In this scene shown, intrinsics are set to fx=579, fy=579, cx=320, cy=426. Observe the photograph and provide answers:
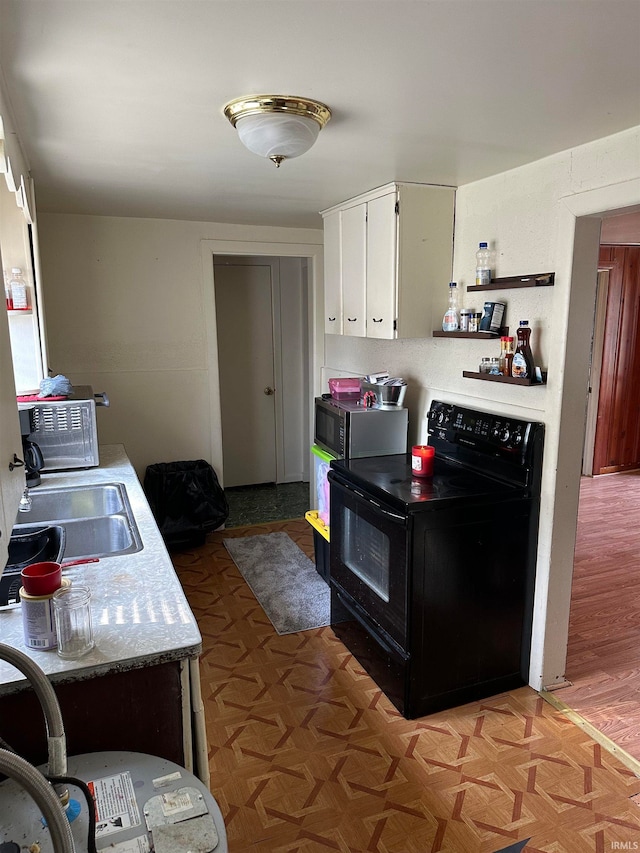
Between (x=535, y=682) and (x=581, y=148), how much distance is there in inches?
83.6

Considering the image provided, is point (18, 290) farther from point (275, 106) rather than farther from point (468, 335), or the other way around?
point (468, 335)

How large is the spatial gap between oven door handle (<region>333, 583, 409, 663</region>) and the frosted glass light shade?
6.06 ft

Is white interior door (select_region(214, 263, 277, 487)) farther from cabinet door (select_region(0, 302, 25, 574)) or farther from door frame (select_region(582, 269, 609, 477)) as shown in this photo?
cabinet door (select_region(0, 302, 25, 574))

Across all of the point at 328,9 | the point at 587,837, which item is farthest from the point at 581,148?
the point at 587,837

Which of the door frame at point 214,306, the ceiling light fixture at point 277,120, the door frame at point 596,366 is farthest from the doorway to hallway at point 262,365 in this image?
the ceiling light fixture at point 277,120

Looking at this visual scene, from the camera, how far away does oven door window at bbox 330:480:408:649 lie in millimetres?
2236

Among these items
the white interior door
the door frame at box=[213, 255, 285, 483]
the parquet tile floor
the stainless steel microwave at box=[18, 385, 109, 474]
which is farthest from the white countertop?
the door frame at box=[213, 255, 285, 483]

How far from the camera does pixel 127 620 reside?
4.72 ft

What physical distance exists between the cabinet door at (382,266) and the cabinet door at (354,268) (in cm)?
7

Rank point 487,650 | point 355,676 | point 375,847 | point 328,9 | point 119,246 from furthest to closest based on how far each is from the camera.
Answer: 1. point 119,246
2. point 355,676
3. point 487,650
4. point 375,847
5. point 328,9

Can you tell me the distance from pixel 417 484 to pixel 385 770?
3.43ft

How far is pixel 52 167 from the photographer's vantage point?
7.87 ft

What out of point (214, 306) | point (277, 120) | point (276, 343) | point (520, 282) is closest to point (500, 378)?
point (520, 282)

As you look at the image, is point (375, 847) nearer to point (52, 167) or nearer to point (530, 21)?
point (530, 21)
